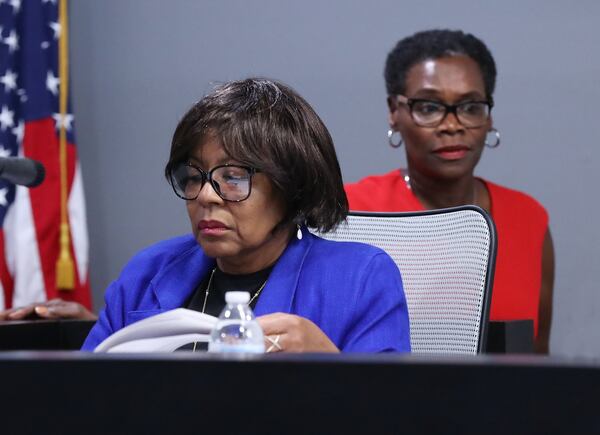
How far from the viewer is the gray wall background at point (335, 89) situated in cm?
316

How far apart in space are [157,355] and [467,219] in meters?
1.18

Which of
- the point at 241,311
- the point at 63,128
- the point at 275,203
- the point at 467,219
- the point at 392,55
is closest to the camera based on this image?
the point at 241,311

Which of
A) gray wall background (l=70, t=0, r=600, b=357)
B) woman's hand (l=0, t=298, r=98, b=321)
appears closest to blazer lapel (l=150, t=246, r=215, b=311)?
woman's hand (l=0, t=298, r=98, b=321)

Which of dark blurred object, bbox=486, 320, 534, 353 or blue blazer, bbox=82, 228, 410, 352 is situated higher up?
blue blazer, bbox=82, 228, 410, 352

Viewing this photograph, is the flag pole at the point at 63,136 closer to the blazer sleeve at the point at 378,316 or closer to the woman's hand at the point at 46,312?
the woman's hand at the point at 46,312

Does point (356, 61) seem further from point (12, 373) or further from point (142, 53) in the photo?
point (12, 373)

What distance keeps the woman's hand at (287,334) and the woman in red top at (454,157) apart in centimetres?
114

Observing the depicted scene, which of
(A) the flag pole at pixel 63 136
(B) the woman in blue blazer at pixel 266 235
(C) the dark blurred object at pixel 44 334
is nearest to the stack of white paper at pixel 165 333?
(B) the woman in blue blazer at pixel 266 235

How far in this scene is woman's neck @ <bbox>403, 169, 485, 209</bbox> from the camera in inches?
98.8

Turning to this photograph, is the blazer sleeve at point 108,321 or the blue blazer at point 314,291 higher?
the blue blazer at point 314,291

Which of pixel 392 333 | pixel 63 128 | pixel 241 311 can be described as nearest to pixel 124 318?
pixel 392 333

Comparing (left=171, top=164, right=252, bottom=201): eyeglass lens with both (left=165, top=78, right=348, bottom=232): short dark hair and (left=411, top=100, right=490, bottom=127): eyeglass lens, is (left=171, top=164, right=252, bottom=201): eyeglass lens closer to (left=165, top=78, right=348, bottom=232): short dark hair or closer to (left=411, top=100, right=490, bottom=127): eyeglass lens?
(left=165, top=78, right=348, bottom=232): short dark hair

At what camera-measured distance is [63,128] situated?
127 inches

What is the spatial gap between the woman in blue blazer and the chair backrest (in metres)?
0.18
